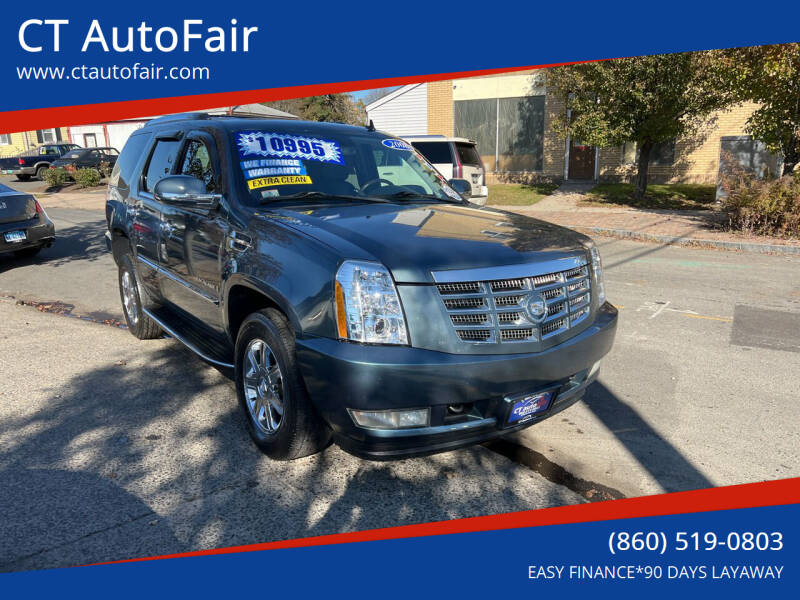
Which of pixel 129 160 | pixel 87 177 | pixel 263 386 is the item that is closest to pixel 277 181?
pixel 263 386

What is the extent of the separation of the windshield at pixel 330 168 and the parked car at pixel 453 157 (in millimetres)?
8147

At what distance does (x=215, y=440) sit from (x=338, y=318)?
4.95 ft

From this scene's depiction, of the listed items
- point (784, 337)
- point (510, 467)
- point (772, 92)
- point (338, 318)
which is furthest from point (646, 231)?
point (338, 318)

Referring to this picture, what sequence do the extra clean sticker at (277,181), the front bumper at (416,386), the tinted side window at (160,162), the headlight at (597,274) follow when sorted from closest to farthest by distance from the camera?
the front bumper at (416,386)
the headlight at (597,274)
the extra clean sticker at (277,181)
the tinted side window at (160,162)

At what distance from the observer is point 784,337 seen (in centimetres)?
571

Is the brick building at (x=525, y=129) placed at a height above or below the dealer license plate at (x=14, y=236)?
above

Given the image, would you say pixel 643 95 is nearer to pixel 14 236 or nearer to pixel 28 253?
pixel 14 236

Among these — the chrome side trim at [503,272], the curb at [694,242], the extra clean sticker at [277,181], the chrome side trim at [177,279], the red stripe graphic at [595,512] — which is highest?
the extra clean sticker at [277,181]

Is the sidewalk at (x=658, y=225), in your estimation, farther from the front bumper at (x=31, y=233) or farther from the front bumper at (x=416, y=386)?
the front bumper at (x=31, y=233)

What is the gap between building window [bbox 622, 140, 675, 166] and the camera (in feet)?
67.7

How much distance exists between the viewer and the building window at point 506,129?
23094 mm

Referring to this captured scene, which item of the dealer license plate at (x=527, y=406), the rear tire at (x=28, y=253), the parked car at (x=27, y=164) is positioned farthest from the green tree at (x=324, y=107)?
the dealer license plate at (x=527, y=406)

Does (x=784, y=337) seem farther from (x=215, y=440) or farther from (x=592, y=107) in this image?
(x=592, y=107)

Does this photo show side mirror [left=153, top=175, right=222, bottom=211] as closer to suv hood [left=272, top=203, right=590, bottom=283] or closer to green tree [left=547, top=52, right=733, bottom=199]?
suv hood [left=272, top=203, right=590, bottom=283]
